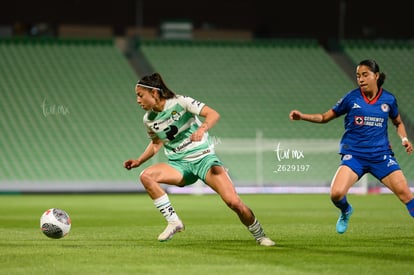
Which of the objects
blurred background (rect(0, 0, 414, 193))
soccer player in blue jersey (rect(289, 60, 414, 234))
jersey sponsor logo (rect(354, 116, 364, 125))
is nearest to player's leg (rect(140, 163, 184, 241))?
soccer player in blue jersey (rect(289, 60, 414, 234))

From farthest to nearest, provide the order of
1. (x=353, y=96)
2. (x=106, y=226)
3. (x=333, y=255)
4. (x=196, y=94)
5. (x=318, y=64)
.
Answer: (x=318, y=64), (x=196, y=94), (x=106, y=226), (x=353, y=96), (x=333, y=255)

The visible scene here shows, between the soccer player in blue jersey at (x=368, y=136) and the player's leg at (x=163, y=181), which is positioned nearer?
the player's leg at (x=163, y=181)

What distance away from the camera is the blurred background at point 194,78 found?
1055 inches

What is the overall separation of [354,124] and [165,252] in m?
3.03

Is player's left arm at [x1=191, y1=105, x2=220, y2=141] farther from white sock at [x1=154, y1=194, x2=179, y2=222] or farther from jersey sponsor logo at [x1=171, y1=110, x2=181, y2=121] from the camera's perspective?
white sock at [x1=154, y1=194, x2=179, y2=222]

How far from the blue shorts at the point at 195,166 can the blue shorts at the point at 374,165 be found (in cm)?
178

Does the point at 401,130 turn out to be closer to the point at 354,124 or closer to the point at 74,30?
the point at 354,124

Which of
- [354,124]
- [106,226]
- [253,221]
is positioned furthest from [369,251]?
[106,226]

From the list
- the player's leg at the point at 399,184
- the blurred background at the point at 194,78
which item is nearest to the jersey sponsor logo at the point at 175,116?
the player's leg at the point at 399,184

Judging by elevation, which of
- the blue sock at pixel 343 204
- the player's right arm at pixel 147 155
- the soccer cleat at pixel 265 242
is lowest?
the soccer cleat at pixel 265 242

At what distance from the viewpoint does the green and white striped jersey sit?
9.88 meters

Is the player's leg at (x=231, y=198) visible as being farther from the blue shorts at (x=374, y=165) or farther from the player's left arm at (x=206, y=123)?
the blue shorts at (x=374, y=165)

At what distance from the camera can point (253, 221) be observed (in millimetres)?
9719

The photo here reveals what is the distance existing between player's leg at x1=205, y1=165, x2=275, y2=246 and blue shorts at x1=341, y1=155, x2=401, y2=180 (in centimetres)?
153
